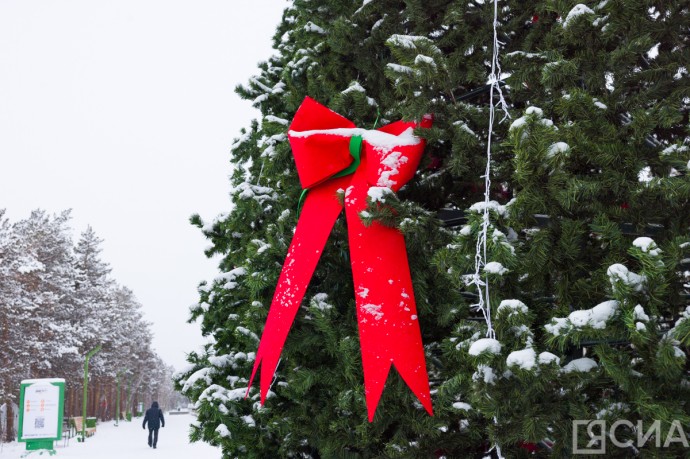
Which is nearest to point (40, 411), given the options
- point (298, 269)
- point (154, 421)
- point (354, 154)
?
point (154, 421)

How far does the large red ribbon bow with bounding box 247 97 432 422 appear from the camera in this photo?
97.0 inches

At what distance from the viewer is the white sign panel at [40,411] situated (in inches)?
694

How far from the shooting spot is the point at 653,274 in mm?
1703

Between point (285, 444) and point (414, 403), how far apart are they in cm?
101

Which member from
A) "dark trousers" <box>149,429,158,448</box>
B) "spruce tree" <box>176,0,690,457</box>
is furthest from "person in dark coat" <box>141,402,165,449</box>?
"spruce tree" <box>176,0,690,457</box>

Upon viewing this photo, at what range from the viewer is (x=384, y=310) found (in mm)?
2516

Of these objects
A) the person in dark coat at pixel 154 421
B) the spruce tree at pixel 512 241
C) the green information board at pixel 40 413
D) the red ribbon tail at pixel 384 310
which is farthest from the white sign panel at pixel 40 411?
the red ribbon tail at pixel 384 310

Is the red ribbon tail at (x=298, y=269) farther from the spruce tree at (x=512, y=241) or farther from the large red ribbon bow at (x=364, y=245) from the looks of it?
the spruce tree at (x=512, y=241)

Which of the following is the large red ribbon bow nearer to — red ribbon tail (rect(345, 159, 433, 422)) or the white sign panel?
red ribbon tail (rect(345, 159, 433, 422))

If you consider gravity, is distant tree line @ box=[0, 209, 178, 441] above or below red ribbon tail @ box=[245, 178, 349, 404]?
above

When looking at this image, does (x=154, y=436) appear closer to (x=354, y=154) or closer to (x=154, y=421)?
(x=154, y=421)

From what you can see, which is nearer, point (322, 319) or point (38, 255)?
point (322, 319)

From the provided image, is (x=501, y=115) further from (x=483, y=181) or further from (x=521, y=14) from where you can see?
(x=521, y=14)

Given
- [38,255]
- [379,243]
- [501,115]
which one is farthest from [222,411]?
[38,255]
